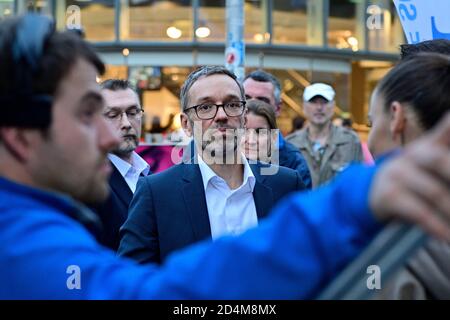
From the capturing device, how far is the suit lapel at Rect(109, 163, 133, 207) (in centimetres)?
489

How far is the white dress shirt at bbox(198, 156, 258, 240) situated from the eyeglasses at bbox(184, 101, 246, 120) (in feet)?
→ 0.96

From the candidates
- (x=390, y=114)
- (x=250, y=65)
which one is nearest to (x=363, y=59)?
(x=250, y=65)

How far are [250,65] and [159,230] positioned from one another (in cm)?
1838

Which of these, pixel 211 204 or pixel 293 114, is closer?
pixel 211 204

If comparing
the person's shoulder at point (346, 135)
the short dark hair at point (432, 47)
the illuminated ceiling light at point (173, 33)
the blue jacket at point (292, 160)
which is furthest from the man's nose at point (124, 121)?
the illuminated ceiling light at point (173, 33)

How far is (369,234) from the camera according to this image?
1.42 meters

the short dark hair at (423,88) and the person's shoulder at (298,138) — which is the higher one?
the short dark hair at (423,88)

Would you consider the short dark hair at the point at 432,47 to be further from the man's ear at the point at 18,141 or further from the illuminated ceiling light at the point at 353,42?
the illuminated ceiling light at the point at 353,42

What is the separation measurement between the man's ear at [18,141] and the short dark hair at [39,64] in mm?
34

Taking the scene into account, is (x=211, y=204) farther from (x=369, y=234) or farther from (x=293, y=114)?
(x=293, y=114)

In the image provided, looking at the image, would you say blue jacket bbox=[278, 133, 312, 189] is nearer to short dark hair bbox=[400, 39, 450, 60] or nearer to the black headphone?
short dark hair bbox=[400, 39, 450, 60]

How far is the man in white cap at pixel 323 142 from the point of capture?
9328 mm

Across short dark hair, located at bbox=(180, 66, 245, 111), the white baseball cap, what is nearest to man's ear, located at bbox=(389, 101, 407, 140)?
short dark hair, located at bbox=(180, 66, 245, 111)

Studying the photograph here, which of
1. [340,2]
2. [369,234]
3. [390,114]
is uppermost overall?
[340,2]
